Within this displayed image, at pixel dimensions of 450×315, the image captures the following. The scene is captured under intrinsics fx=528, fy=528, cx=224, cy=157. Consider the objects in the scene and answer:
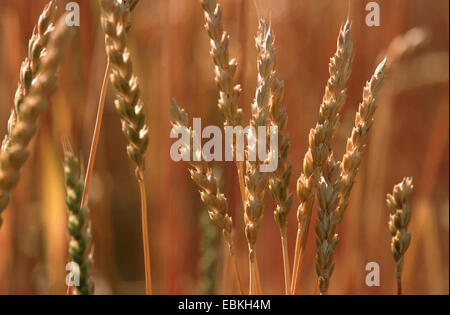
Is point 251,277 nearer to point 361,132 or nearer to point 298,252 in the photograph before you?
point 298,252

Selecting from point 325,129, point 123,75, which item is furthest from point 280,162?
point 123,75

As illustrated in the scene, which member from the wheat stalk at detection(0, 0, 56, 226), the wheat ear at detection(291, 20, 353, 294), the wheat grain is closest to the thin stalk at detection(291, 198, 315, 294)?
the wheat ear at detection(291, 20, 353, 294)

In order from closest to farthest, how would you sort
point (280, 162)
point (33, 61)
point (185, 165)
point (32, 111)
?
point (32, 111) < point (33, 61) < point (280, 162) < point (185, 165)

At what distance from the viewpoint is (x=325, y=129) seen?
48cm

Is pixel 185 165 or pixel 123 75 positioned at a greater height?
pixel 185 165

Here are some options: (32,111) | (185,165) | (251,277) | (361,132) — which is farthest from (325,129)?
(185,165)

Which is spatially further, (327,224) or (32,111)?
(327,224)

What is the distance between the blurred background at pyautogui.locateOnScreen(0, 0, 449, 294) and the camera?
85 centimetres

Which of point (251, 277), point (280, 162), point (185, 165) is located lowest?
point (251, 277)

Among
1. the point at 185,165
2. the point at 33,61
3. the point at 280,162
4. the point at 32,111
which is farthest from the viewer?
the point at 185,165

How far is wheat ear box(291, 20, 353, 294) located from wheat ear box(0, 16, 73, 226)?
257 mm

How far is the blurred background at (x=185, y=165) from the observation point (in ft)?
2.79

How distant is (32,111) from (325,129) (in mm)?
273

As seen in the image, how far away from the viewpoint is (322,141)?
48cm
